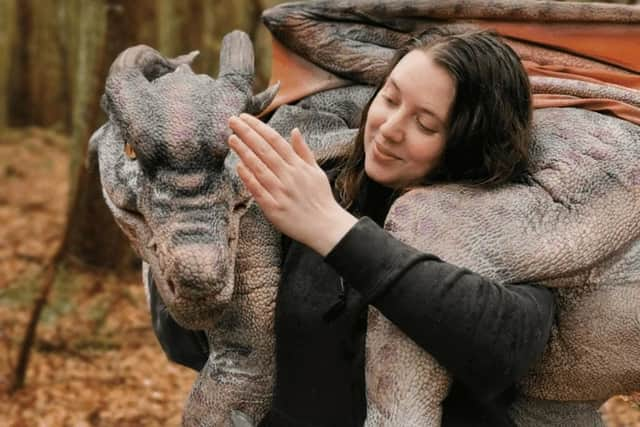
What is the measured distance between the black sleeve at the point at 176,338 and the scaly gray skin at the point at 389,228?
0.21 meters

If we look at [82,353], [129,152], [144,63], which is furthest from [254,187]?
[82,353]

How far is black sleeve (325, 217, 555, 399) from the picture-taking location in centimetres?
154

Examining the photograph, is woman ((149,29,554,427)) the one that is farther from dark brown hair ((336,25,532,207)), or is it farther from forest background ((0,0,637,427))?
forest background ((0,0,637,427))

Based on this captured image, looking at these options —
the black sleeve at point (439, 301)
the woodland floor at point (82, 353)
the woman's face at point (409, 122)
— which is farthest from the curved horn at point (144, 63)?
the woodland floor at point (82, 353)

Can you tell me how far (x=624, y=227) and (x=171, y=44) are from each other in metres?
5.52

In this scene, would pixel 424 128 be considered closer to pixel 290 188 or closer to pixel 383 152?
pixel 383 152

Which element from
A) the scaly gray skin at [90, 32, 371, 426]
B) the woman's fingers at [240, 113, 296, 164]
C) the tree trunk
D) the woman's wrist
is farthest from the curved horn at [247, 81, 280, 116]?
the tree trunk

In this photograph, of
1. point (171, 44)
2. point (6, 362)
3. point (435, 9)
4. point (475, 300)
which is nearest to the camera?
point (475, 300)

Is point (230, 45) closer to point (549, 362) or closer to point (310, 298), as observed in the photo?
point (310, 298)

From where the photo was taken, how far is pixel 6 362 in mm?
4715

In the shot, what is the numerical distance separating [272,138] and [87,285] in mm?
4346

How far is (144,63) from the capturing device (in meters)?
1.79

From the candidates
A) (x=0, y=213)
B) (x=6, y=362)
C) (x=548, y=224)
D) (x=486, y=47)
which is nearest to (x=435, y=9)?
(x=486, y=47)

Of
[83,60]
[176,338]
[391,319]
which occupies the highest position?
[391,319]
